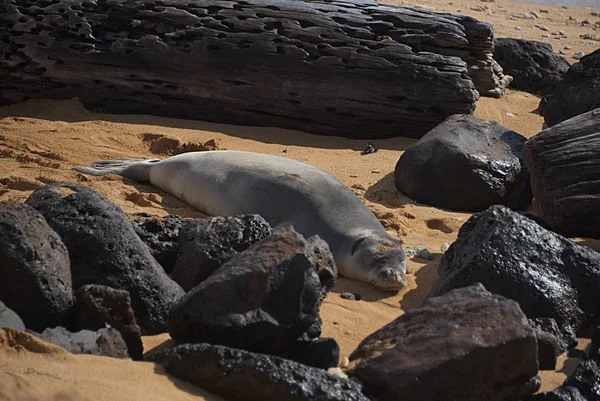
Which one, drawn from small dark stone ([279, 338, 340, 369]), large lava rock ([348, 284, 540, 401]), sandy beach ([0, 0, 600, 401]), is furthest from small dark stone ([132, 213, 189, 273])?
large lava rock ([348, 284, 540, 401])

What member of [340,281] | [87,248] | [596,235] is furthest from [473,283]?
[87,248]

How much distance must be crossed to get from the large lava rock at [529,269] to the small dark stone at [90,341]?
166cm

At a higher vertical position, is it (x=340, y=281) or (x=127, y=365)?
(x=127, y=365)

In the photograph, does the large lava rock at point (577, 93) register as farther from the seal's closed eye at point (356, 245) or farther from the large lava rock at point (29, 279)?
the large lava rock at point (29, 279)

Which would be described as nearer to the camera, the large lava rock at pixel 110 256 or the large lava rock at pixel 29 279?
the large lava rock at pixel 29 279

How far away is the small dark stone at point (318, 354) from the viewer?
3662 mm

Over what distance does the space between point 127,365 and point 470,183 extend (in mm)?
3687


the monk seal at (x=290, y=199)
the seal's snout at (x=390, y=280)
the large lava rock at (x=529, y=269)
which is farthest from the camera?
the monk seal at (x=290, y=199)

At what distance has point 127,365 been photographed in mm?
3404

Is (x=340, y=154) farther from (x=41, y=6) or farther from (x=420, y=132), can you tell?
(x=41, y=6)

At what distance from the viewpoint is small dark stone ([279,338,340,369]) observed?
3.66 m

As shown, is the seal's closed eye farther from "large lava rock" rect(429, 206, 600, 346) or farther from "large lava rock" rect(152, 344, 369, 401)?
"large lava rock" rect(152, 344, 369, 401)

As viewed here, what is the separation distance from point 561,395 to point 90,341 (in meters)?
1.92

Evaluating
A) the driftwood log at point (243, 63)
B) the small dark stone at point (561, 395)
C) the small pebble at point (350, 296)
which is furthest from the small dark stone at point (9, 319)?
the driftwood log at point (243, 63)
